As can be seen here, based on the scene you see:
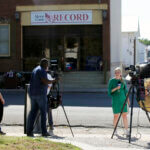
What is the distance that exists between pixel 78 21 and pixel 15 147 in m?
18.0

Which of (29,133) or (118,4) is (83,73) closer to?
(118,4)

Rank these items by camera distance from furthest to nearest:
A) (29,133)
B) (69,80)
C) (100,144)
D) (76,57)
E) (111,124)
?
(76,57)
(69,80)
(111,124)
(29,133)
(100,144)

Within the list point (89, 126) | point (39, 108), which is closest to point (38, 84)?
point (39, 108)

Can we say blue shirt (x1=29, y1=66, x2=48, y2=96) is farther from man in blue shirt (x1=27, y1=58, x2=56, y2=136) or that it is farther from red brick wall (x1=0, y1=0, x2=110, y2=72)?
red brick wall (x1=0, y1=0, x2=110, y2=72)

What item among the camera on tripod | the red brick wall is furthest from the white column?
the camera on tripod

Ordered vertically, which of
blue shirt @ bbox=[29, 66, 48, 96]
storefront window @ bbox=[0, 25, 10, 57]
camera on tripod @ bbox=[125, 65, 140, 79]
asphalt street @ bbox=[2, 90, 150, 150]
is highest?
storefront window @ bbox=[0, 25, 10, 57]

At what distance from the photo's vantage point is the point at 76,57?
25188 millimetres

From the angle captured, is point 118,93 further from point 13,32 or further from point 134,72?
point 13,32

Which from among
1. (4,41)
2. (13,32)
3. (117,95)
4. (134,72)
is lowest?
(117,95)

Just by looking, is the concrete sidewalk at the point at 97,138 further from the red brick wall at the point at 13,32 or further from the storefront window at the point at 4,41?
the storefront window at the point at 4,41

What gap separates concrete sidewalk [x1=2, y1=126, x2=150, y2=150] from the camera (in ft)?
23.3

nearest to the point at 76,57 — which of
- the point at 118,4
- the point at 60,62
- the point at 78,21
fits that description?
the point at 60,62

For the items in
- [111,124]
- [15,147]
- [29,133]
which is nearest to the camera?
[15,147]

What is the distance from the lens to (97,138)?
8.03 metres
